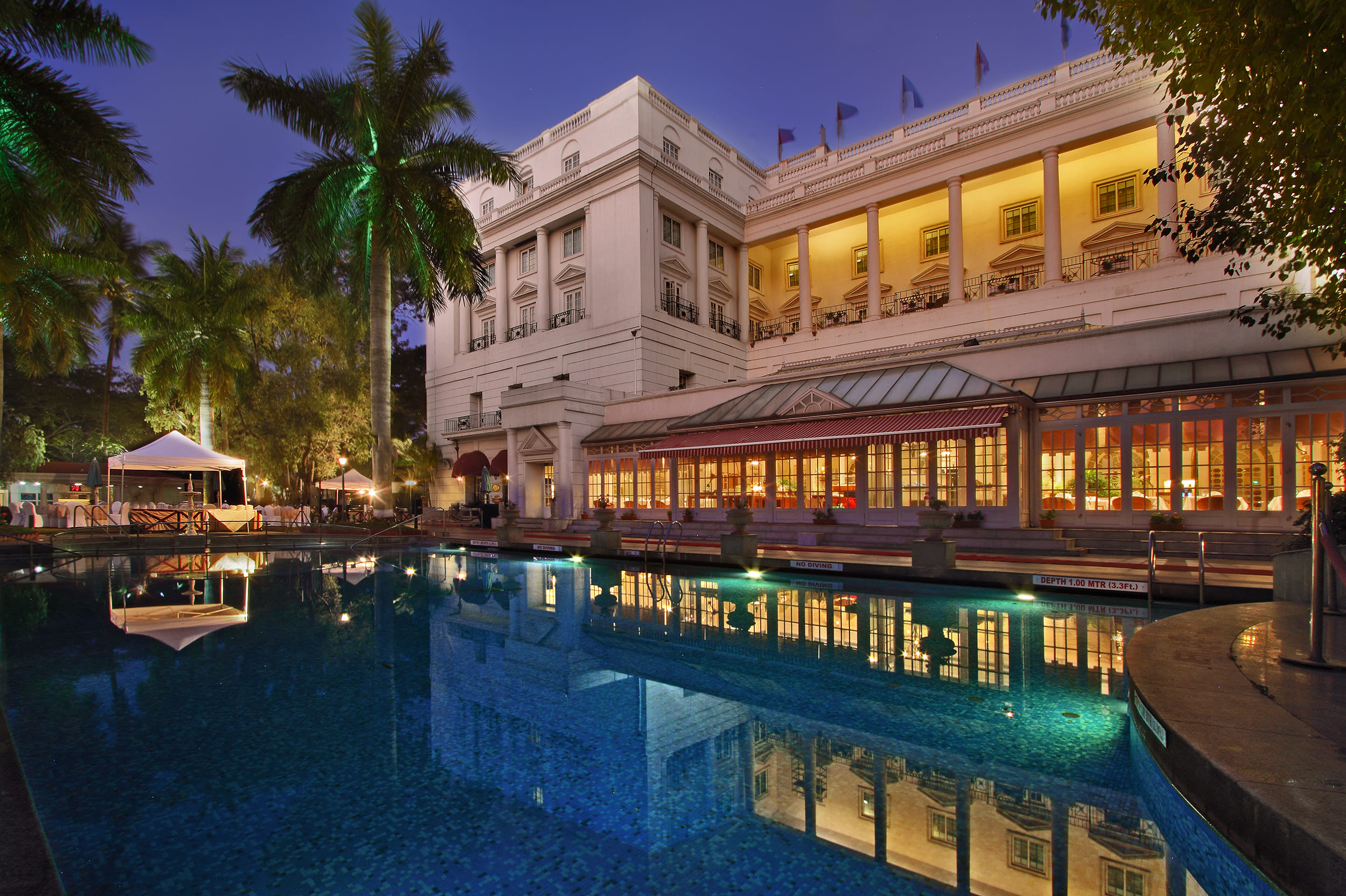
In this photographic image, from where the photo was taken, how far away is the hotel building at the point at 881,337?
47.0 feet

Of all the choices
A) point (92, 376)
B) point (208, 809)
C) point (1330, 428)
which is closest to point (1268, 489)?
point (1330, 428)

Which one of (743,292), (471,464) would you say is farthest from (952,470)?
(471,464)

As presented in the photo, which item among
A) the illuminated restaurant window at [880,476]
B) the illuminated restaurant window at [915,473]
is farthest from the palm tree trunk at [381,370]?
the illuminated restaurant window at [915,473]

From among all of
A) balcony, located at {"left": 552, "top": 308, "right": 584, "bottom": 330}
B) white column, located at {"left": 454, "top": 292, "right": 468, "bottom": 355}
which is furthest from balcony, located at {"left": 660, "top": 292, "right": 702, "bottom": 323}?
white column, located at {"left": 454, "top": 292, "right": 468, "bottom": 355}

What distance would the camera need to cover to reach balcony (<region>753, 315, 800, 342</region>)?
106 ft

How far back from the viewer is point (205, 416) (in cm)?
2556

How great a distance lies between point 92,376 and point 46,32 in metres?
42.0

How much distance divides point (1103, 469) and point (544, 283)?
2398 centimetres

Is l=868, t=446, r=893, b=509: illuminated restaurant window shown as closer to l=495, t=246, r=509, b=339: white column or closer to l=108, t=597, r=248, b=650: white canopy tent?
l=108, t=597, r=248, b=650: white canopy tent

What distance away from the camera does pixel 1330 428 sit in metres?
12.4

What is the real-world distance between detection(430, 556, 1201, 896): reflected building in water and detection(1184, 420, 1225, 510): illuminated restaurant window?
770 centimetres

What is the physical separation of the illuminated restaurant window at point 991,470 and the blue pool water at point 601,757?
7.37 metres

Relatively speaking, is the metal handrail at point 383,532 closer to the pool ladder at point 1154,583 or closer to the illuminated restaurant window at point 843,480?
the illuminated restaurant window at point 843,480

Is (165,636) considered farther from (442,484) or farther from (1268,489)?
(442,484)
